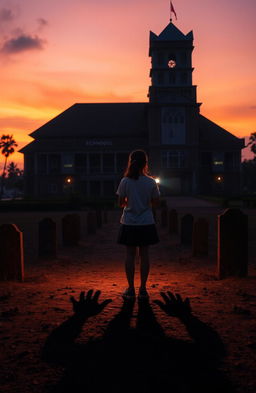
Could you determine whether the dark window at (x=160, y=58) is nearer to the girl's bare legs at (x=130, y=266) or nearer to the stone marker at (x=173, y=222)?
the stone marker at (x=173, y=222)

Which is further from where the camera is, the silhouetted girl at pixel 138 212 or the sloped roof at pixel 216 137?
the sloped roof at pixel 216 137

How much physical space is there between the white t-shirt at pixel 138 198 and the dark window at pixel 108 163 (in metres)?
57.4

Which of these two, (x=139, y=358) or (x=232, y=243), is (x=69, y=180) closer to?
(x=232, y=243)

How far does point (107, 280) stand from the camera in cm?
731

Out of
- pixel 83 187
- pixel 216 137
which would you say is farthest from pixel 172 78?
pixel 83 187

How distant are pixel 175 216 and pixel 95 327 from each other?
428 inches

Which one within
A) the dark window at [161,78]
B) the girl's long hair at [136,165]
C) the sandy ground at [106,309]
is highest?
the dark window at [161,78]

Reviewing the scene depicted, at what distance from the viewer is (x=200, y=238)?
9.88 m

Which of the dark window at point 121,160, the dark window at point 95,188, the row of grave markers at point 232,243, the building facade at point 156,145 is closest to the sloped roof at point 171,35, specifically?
the building facade at point 156,145

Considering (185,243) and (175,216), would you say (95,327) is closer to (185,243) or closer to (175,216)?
(185,243)

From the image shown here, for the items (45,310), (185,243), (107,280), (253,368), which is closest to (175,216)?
(185,243)

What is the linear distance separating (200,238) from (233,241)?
300cm

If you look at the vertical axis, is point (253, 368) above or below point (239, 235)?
below

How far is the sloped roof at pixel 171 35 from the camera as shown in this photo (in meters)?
60.6
